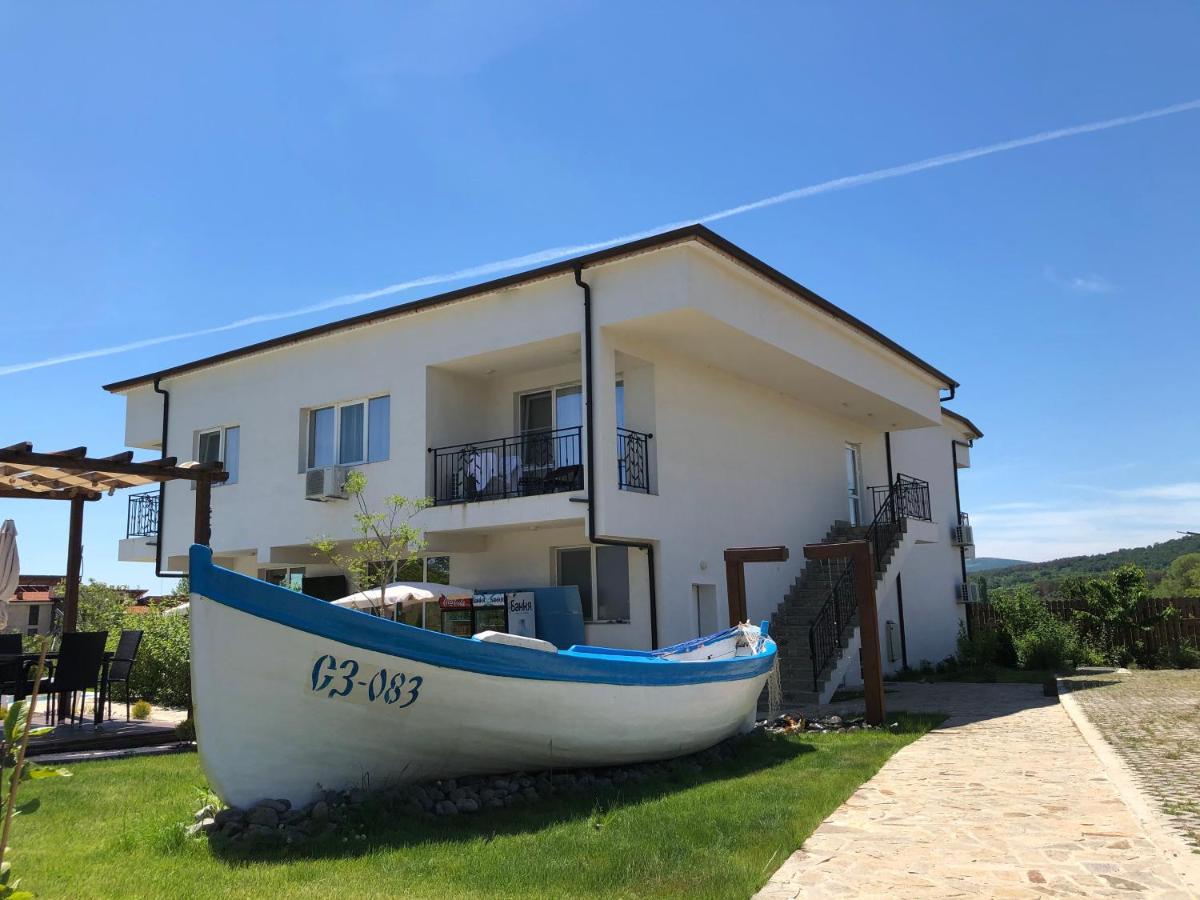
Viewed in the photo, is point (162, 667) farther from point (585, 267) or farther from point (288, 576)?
point (585, 267)

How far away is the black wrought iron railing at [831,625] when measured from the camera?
14.4 meters

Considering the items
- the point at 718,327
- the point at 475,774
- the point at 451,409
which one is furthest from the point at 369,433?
the point at 475,774

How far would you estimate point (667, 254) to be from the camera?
12.6 m

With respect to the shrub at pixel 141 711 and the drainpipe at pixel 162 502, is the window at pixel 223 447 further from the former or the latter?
the shrub at pixel 141 711

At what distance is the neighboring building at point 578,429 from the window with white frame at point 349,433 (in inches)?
1.6

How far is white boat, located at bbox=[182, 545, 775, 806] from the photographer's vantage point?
5.93 m

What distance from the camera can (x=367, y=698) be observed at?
6.29 metres

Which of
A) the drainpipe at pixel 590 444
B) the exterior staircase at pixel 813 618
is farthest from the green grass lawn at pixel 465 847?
the exterior staircase at pixel 813 618

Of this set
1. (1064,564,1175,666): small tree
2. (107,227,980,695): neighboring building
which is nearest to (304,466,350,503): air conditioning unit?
(107,227,980,695): neighboring building

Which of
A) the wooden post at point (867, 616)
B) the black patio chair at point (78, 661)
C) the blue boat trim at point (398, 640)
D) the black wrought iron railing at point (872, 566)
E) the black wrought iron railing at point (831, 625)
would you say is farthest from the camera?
the black wrought iron railing at point (872, 566)

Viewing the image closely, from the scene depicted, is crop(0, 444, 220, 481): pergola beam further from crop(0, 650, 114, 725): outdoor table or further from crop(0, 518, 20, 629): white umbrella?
crop(0, 518, 20, 629): white umbrella

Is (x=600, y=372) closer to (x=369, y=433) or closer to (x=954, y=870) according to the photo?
(x=369, y=433)

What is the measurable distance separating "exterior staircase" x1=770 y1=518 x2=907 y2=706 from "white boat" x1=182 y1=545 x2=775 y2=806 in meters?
7.34

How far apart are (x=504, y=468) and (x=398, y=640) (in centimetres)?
876
